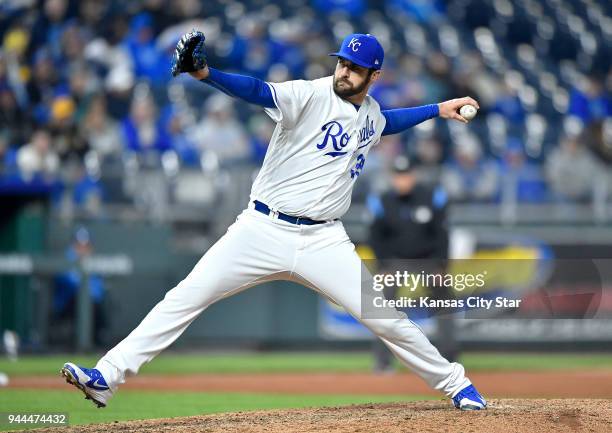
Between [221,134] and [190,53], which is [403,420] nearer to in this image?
[190,53]

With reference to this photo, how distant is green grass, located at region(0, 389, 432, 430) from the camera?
21.8 ft

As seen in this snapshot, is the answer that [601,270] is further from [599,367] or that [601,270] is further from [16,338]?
[16,338]

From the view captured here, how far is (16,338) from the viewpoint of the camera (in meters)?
11.5

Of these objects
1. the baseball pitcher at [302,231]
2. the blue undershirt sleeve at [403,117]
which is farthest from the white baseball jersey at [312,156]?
the blue undershirt sleeve at [403,117]

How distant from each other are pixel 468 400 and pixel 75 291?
698 centimetres

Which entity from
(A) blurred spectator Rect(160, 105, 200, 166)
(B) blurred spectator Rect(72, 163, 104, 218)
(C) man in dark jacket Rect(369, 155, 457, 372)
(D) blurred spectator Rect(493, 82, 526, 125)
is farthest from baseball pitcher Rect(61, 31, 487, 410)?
(D) blurred spectator Rect(493, 82, 526, 125)

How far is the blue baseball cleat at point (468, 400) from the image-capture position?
220 inches

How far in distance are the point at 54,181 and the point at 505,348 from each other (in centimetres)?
556

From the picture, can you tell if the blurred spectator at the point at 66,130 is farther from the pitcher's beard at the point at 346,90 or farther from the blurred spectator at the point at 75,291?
the pitcher's beard at the point at 346,90

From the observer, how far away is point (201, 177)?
11836 mm

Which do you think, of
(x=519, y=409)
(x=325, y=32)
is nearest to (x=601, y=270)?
(x=325, y=32)

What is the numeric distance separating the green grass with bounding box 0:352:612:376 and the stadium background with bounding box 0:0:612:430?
4cm

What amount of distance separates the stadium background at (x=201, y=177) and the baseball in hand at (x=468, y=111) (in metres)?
4.47

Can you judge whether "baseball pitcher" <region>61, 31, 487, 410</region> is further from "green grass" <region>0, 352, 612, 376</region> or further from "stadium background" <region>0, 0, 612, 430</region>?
"stadium background" <region>0, 0, 612, 430</region>
